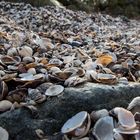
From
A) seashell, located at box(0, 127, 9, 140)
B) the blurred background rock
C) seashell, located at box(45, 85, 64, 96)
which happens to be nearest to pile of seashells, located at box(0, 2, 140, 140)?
seashell, located at box(45, 85, 64, 96)

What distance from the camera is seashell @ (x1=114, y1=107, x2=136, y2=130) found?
1.81m

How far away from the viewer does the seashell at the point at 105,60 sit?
8.66 feet

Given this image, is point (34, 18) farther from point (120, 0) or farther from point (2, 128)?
point (120, 0)

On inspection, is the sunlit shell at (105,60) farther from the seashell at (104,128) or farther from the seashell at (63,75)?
the seashell at (104,128)

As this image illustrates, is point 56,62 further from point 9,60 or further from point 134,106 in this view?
point 134,106

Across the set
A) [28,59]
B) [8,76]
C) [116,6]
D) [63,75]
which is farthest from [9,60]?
[116,6]

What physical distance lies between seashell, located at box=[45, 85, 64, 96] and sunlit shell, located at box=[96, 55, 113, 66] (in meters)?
0.65

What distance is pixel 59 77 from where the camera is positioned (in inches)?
85.9

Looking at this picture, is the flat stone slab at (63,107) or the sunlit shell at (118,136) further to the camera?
the flat stone slab at (63,107)

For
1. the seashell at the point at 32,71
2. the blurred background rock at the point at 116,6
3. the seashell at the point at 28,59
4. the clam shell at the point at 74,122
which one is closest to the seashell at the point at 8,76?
the seashell at the point at 32,71

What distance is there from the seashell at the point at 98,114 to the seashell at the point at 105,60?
0.73 m

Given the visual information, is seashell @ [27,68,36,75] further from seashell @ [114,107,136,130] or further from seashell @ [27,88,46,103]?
seashell @ [114,107,136,130]

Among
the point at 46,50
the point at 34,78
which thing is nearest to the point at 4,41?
the point at 46,50

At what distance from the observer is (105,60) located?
2.67 metres
